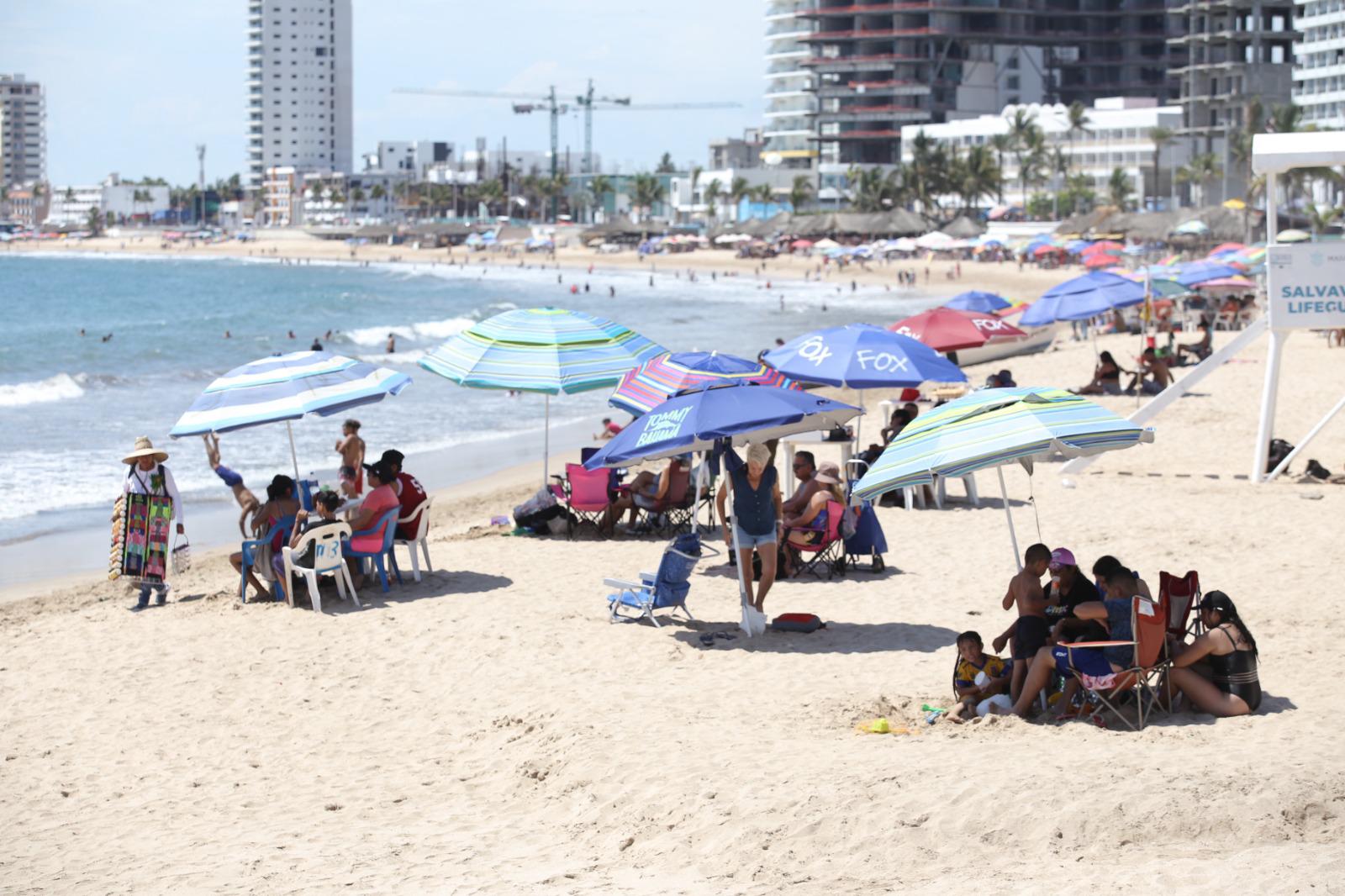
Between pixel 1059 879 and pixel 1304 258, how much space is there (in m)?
9.94

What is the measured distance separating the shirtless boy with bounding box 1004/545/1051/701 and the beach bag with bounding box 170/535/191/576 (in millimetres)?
5950

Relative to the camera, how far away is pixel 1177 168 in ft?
321

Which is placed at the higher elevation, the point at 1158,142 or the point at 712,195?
the point at 712,195

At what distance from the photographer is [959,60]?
126 metres

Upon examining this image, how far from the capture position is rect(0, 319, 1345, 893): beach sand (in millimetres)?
5824

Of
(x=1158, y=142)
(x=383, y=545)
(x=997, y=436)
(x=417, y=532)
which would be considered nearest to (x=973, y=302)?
(x=417, y=532)

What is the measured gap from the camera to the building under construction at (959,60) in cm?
12450

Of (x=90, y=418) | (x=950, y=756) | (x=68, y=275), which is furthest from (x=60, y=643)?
(x=68, y=275)

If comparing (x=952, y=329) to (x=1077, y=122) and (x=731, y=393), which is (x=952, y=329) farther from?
(x=1077, y=122)

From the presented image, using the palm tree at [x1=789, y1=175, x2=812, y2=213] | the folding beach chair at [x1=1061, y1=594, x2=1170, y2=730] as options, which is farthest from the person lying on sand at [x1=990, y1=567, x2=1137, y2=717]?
the palm tree at [x1=789, y1=175, x2=812, y2=213]

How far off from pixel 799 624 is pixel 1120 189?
90.5 metres

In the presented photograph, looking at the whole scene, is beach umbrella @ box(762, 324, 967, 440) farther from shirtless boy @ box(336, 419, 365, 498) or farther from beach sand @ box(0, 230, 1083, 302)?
beach sand @ box(0, 230, 1083, 302)

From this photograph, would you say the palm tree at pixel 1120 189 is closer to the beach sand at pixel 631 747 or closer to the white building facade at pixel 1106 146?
the white building facade at pixel 1106 146

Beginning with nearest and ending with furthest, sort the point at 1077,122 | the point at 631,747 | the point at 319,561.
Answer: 1. the point at 631,747
2. the point at 319,561
3. the point at 1077,122
